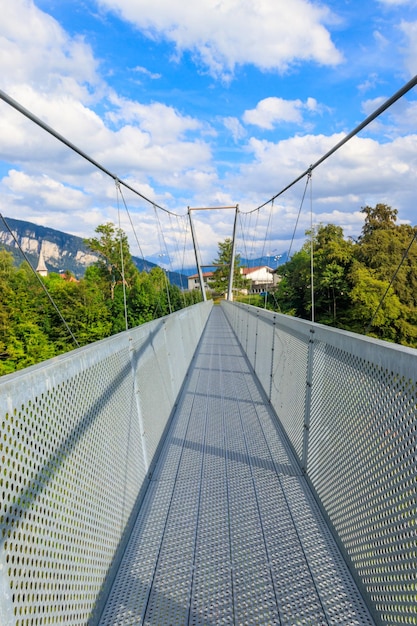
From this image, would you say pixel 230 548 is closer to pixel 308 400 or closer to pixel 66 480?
pixel 66 480

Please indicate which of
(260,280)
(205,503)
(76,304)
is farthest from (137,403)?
(260,280)

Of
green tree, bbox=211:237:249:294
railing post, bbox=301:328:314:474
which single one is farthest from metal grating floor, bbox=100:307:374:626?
green tree, bbox=211:237:249:294

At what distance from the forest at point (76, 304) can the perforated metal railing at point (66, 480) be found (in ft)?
113

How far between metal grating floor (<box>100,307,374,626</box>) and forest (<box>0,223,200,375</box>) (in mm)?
33675

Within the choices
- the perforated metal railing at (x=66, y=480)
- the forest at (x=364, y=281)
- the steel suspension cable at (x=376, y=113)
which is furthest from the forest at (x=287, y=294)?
the perforated metal railing at (x=66, y=480)

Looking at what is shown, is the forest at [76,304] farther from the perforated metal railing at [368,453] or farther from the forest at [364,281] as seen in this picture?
the perforated metal railing at [368,453]

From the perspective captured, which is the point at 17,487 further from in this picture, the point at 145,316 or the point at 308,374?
the point at 145,316

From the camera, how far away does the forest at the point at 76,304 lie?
41844 mm

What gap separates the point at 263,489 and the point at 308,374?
0.76 m

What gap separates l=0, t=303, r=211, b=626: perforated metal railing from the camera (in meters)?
1.26

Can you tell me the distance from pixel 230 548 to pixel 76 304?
1927 inches

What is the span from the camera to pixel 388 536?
169 centimetres

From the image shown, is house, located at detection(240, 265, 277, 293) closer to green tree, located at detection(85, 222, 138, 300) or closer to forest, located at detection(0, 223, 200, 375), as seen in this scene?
forest, located at detection(0, 223, 200, 375)

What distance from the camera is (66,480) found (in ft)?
5.56
